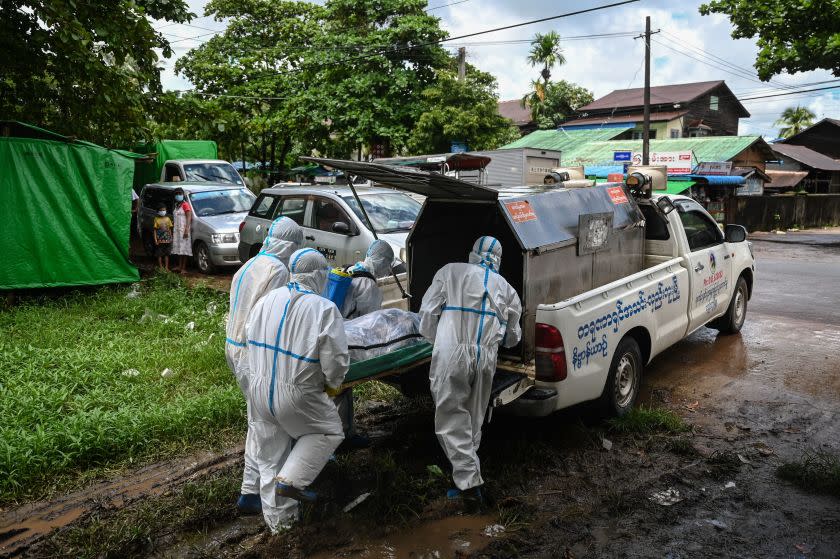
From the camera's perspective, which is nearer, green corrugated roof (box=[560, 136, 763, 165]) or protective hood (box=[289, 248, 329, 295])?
protective hood (box=[289, 248, 329, 295])

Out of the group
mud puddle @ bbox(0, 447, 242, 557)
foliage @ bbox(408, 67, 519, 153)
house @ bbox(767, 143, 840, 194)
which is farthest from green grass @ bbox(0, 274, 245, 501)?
house @ bbox(767, 143, 840, 194)

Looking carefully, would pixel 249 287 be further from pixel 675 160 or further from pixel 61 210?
pixel 675 160

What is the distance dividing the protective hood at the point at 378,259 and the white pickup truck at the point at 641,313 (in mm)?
1371

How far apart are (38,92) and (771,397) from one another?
10.9m

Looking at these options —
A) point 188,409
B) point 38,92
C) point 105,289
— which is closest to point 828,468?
point 188,409

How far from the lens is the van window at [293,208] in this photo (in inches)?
381

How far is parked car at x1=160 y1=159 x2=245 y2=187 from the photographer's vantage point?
1609 centimetres

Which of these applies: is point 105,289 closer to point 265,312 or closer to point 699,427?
point 265,312

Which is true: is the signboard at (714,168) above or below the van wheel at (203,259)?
above

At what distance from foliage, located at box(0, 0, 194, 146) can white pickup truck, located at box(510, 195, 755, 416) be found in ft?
22.7

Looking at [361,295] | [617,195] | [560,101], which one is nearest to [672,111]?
[560,101]

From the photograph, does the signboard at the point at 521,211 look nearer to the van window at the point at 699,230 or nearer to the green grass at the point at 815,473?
the van window at the point at 699,230

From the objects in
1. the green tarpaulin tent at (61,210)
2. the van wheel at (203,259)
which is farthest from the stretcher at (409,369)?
the van wheel at (203,259)

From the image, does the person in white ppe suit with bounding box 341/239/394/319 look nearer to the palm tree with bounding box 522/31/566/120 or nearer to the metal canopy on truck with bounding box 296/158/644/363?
the metal canopy on truck with bounding box 296/158/644/363
